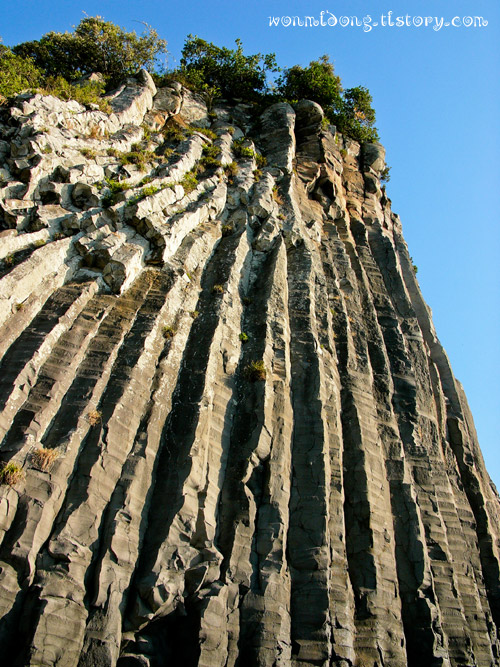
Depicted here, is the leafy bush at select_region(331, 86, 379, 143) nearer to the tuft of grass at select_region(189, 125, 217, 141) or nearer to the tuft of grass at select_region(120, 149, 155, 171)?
the tuft of grass at select_region(189, 125, 217, 141)

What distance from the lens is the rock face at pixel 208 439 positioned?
9.08 metres

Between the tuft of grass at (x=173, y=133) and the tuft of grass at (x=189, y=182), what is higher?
the tuft of grass at (x=173, y=133)

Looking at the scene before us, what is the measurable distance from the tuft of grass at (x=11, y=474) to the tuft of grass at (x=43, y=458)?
0.38m

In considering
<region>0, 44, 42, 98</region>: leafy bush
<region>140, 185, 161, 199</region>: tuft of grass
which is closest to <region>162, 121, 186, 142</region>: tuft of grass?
<region>0, 44, 42, 98</region>: leafy bush

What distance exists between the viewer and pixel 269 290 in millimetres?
15977

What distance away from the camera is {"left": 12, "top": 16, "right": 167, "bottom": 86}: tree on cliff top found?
28.5m

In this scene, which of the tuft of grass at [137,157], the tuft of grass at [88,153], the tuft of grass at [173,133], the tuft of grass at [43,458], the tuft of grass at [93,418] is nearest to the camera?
the tuft of grass at [43,458]

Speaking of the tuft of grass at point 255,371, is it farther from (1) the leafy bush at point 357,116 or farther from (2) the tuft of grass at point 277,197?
(1) the leafy bush at point 357,116

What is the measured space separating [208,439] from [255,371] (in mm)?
2411

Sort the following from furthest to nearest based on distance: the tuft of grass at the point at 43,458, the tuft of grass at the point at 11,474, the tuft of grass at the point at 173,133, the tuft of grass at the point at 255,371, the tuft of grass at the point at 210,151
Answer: the tuft of grass at the point at 173,133, the tuft of grass at the point at 210,151, the tuft of grass at the point at 255,371, the tuft of grass at the point at 43,458, the tuft of grass at the point at 11,474

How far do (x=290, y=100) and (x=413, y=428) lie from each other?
2248 centimetres

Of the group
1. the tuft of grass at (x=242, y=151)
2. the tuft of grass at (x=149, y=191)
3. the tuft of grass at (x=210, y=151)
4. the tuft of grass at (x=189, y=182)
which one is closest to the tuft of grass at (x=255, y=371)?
the tuft of grass at (x=149, y=191)

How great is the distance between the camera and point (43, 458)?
9664 mm

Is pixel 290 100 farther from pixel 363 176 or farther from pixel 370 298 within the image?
pixel 370 298
